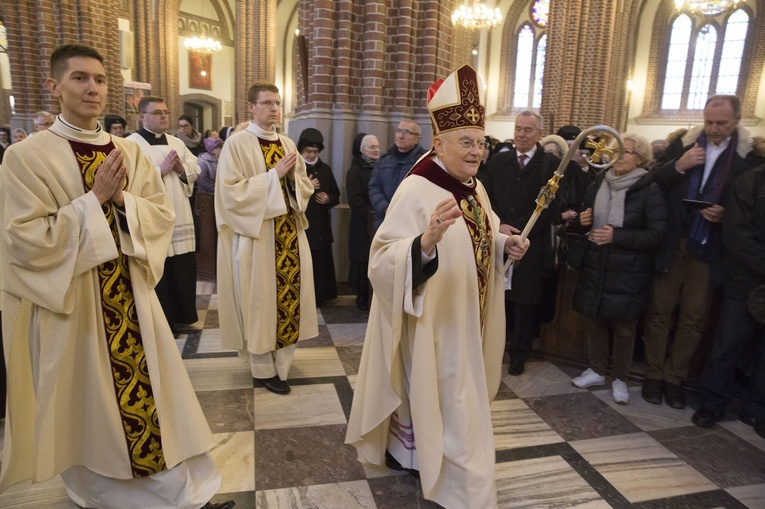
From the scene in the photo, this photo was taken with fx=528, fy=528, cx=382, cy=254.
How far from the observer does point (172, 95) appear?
17.5 meters

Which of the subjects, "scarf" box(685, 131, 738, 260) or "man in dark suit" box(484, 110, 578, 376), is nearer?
"scarf" box(685, 131, 738, 260)

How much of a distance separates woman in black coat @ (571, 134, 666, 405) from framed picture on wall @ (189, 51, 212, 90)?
21990mm

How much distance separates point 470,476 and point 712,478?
160cm

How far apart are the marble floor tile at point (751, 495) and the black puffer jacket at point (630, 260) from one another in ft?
3.93

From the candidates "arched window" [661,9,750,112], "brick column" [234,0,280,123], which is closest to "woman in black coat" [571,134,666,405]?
"brick column" [234,0,280,123]

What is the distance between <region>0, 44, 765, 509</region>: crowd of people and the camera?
208 centimetres

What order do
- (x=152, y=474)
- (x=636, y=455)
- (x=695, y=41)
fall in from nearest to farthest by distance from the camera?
(x=152, y=474) → (x=636, y=455) → (x=695, y=41)

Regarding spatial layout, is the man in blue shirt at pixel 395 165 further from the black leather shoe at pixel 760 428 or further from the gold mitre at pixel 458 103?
the black leather shoe at pixel 760 428

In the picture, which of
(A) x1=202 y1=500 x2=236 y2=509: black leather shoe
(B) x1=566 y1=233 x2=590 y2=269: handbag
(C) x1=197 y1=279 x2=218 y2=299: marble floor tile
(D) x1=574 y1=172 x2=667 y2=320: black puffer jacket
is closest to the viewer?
(A) x1=202 y1=500 x2=236 y2=509: black leather shoe

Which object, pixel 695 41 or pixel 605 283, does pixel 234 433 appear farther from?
pixel 695 41

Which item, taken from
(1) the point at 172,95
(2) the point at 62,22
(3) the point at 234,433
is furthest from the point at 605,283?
(1) the point at 172,95

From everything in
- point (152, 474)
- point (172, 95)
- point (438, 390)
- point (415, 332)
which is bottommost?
point (152, 474)

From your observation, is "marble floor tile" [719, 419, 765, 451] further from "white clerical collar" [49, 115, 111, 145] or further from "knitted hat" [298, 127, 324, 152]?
"white clerical collar" [49, 115, 111, 145]

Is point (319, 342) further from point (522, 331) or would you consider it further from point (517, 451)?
point (517, 451)
